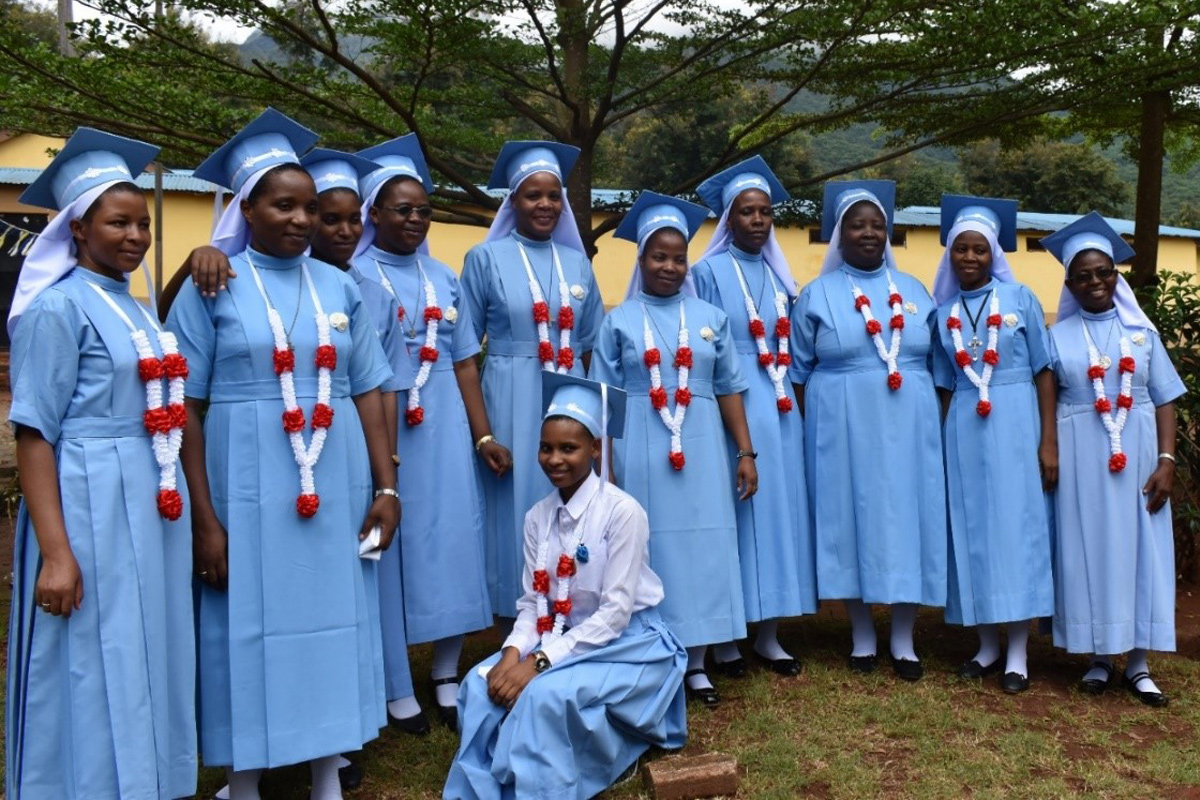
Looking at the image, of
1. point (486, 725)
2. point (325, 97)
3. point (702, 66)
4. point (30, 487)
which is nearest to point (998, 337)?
point (486, 725)

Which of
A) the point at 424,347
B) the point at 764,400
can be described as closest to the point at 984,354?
the point at 764,400

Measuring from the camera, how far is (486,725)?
14.4 ft

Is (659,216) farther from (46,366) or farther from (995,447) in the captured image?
(46,366)

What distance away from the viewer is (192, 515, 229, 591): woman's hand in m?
3.97

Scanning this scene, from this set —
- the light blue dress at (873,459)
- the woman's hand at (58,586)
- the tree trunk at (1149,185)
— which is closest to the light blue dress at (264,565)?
the woman's hand at (58,586)

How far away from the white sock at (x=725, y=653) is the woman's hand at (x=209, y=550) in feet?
9.13

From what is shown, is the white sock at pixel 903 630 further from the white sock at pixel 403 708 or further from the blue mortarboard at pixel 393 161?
the blue mortarboard at pixel 393 161

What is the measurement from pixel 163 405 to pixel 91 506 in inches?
15.6

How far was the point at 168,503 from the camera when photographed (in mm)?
3713

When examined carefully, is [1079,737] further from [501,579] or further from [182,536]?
[182,536]

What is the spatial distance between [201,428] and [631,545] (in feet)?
5.75

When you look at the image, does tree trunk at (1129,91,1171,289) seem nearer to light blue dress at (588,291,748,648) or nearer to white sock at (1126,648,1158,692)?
white sock at (1126,648,1158,692)

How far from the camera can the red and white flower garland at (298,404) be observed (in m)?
4.06

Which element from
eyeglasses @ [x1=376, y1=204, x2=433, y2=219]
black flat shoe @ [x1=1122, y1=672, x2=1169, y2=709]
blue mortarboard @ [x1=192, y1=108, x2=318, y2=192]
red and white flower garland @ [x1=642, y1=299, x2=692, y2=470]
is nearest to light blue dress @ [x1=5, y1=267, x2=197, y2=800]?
blue mortarboard @ [x1=192, y1=108, x2=318, y2=192]
